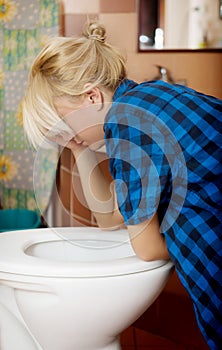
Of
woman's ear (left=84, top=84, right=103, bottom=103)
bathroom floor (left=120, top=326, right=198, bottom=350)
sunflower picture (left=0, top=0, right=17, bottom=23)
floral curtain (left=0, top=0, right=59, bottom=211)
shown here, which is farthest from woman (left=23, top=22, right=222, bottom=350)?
sunflower picture (left=0, top=0, right=17, bottom=23)

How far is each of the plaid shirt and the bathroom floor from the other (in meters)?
0.68

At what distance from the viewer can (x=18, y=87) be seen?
2.53 meters

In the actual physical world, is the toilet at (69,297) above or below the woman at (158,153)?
below

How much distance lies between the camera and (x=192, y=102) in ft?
3.96

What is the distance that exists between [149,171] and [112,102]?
0.23 meters

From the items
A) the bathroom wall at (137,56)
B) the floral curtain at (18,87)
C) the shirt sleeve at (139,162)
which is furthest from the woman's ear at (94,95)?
the floral curtain at (18,87)

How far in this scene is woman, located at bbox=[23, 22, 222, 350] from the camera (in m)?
1.17

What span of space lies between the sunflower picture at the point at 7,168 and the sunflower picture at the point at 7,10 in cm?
63

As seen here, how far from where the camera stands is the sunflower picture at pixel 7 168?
262cm

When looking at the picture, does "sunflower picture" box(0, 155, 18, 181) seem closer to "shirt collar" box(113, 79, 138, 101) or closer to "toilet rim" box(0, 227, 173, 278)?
"toilet rim" box(0, 227, 173, 278)

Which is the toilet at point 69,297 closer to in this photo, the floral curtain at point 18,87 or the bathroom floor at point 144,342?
the bathroom floor at point 144,342

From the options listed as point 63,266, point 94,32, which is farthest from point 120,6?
point 63,266

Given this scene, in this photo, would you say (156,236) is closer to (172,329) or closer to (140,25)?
(172,329)

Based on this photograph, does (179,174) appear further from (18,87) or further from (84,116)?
(18,87)
